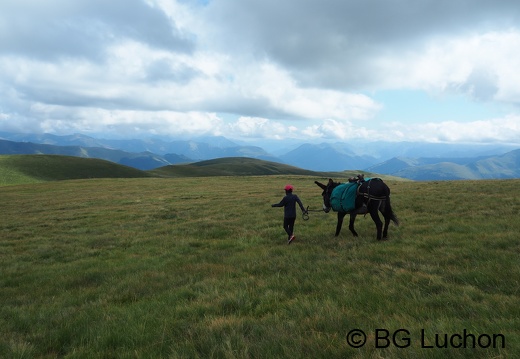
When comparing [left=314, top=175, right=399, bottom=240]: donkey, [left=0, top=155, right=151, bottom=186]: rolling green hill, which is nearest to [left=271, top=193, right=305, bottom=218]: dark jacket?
[left=314, top=175, right=399, bottom=240]: donkey

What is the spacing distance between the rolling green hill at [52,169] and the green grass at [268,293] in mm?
147945

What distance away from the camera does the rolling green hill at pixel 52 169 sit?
13600 centimetres

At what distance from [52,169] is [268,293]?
7366 inches

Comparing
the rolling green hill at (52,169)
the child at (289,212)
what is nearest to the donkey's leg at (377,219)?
the child at (289,212)

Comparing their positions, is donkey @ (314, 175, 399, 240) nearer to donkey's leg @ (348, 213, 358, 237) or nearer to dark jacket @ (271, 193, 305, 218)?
donkey's leg @ (348, 213, 358, 237)

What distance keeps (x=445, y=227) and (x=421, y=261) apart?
16.5 ft

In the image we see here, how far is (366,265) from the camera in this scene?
8.16m

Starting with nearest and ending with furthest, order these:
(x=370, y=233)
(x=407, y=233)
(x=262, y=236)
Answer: (x=407, y=233) → (x=370, y=233) → (x=262, y=236)

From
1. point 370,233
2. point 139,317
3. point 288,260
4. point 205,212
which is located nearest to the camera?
point 139,317

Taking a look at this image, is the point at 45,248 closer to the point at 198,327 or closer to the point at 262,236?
the point at 262,236

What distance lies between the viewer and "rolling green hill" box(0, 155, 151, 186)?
446 feet

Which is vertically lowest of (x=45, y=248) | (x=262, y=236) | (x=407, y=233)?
(x=45, y=248)

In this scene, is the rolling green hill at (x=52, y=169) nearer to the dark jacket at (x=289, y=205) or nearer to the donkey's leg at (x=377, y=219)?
the dark jacket at (x=289, y=205)

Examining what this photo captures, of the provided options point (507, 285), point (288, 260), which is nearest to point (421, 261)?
point (507, 285)
